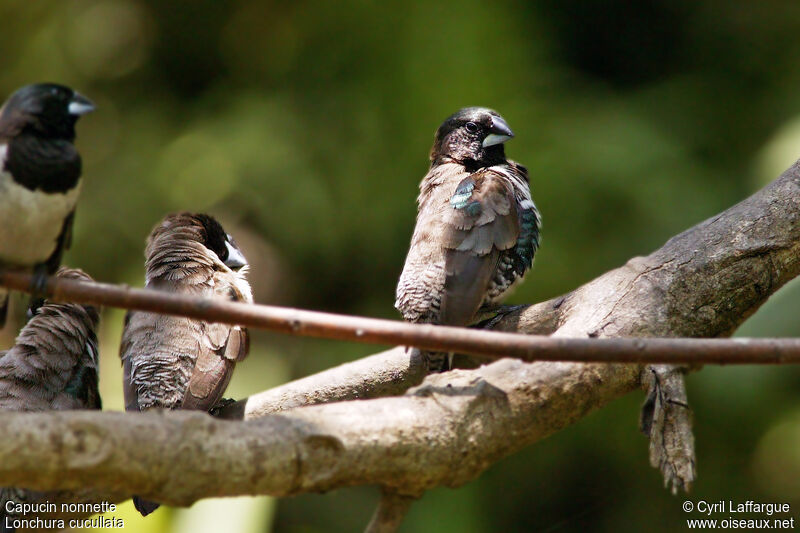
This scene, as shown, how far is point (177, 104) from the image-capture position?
602 centimetres

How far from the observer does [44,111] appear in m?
2.52

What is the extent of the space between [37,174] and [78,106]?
0.91ft

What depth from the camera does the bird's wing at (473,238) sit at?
11.5ft

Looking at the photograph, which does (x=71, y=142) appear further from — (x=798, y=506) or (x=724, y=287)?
(x=798, y=506)

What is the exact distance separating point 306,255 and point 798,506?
3.23 metres

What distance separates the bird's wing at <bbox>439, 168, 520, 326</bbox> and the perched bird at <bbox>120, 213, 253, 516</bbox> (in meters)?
0.90

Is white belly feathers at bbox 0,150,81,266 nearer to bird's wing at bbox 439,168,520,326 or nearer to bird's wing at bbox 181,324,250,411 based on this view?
bird's wing at bbox 181,324,250,411

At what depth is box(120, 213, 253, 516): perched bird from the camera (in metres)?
3.31

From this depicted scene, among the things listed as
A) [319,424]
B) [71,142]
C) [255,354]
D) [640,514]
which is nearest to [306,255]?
[255,354]

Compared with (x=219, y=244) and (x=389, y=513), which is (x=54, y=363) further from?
(x=389, y=513)

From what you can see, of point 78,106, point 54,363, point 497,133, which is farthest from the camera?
point 497,133

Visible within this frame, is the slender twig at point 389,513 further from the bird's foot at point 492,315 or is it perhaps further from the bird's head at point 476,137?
the bird's head at point 476,137

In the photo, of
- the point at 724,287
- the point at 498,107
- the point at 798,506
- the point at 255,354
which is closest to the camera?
the point at 724,287

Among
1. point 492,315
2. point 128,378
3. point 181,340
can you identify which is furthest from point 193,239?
point 492,315
